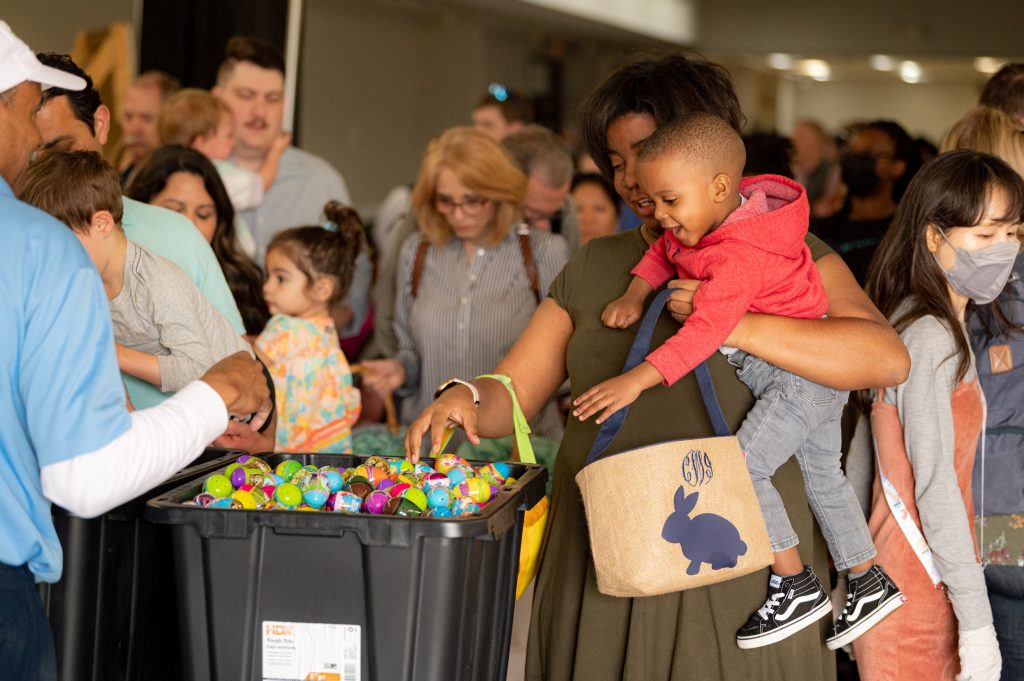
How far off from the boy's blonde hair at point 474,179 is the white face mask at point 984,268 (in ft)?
6.24

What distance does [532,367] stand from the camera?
2.49 m

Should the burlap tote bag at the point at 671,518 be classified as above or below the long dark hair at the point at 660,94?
below

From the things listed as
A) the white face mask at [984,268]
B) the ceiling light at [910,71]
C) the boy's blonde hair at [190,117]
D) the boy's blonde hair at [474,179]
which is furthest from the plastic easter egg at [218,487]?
the ceiling light at [910,71]

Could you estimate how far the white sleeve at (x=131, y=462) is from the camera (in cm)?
166

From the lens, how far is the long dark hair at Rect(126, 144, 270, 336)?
3.72 meters

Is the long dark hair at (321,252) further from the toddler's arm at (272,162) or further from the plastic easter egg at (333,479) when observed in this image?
the plastic easter egg at (333,479)

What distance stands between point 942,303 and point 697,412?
70cm

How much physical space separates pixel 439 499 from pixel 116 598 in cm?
61

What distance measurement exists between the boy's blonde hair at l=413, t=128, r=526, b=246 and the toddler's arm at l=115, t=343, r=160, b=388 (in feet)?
5.85

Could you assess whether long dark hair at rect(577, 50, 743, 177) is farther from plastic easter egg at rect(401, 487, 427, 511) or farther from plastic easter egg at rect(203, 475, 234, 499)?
plastic easter egg at rect(203, 475, 234, 499)

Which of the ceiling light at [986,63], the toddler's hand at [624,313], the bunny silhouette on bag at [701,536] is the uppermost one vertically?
the ceiling light at [986,63]

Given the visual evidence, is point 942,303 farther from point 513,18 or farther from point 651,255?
point 513,18

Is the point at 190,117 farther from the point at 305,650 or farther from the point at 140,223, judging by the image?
the point at 305,650

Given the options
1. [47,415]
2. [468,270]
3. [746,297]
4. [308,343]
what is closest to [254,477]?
[47,415]
